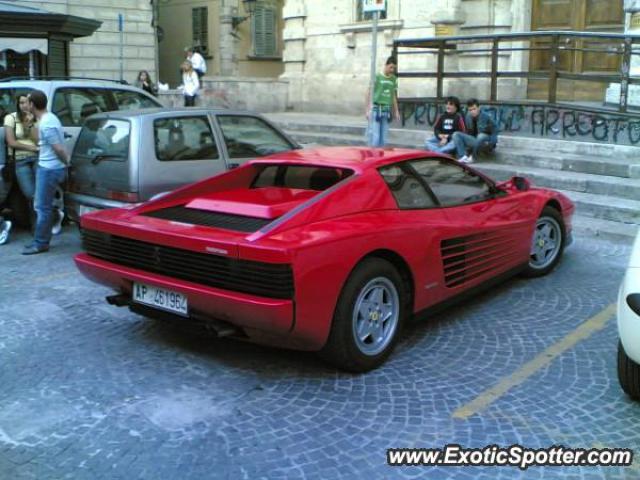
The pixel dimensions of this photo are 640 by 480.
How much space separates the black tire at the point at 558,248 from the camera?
6575mm

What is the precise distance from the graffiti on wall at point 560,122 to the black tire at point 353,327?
23.2 ft

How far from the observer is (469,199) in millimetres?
5719

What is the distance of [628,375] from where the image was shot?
406 centimetres

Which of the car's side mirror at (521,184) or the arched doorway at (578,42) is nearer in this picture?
the car's side mirror at (521,184)

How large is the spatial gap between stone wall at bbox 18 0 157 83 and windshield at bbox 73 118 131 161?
15.0m

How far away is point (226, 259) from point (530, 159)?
7.67 meters

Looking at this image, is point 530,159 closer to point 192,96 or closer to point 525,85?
point 525,85

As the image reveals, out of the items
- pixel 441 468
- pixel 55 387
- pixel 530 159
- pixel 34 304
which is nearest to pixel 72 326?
pixel 34 304

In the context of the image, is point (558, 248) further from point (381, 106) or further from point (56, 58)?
point (56, 58)

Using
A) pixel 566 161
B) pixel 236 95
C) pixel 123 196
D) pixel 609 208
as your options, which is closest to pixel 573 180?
pixel 566 161

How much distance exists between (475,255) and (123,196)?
351 centimetres

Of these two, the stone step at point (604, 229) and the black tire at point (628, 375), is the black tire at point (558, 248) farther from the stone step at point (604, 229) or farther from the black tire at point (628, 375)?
the black tire at point (628, 375)

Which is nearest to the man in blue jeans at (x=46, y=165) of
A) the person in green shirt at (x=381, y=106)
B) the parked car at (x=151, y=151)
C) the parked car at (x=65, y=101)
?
the parked car at (x=151, y=151)

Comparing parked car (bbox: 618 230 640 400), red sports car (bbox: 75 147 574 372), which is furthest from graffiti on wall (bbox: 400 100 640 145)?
parked car (bbox: 618 230 640 400)
